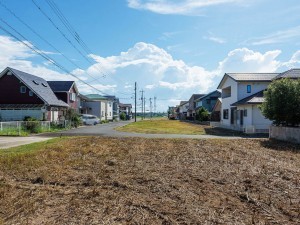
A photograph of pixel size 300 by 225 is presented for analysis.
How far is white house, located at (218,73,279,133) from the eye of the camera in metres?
26.4

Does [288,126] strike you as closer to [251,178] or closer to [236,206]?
[251,178]

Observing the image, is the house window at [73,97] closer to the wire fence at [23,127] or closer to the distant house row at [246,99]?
the wire fence at [23,127]

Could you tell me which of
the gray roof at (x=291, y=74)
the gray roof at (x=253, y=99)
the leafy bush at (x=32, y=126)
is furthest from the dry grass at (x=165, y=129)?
the gray roof at (x=291, y=74)

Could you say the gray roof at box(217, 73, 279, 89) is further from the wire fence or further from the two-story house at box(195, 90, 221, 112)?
the two-story house at box(195, 90, 221, 112)

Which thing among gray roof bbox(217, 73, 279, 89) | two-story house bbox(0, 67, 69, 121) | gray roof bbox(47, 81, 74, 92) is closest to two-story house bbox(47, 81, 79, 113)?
gray roof bbox(47, 81, 74, 92)

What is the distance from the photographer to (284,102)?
18.0 metres

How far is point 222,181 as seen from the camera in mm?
7242

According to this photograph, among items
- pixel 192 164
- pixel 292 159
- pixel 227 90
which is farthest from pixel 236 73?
pixel 192 164

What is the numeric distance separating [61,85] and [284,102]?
31199mm

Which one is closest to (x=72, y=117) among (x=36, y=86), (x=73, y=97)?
(x=36, y=86)

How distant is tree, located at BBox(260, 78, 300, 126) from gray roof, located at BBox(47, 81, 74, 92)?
28.8 m

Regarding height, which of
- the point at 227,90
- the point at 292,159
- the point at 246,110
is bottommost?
the point at 292,159

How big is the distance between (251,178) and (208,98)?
5546 centimetres

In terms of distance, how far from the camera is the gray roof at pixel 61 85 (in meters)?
40.6
